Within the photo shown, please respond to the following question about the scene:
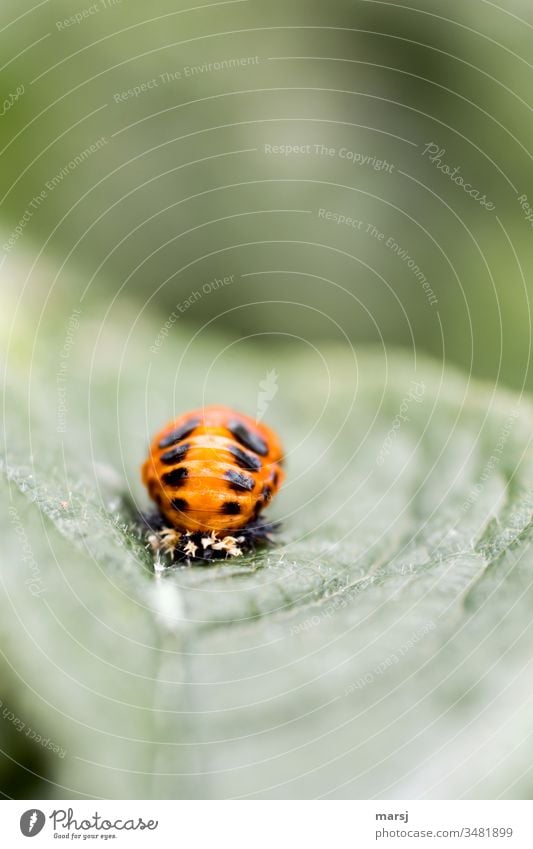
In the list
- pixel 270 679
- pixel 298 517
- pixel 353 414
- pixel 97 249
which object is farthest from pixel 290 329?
pixel 270 679

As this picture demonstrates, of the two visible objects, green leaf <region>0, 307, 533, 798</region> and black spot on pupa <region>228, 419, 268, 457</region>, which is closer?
green leaf <region>0, 307, 533, 798</region>
